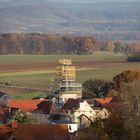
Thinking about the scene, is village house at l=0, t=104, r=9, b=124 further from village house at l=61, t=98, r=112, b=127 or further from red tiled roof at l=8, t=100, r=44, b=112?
village house at l=61, t=98, r=112, b=127

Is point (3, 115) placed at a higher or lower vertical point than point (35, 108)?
lower

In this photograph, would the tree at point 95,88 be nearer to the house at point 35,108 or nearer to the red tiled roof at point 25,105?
the red tiled roof at point 25,105

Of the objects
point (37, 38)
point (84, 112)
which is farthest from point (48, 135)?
point (37, 38)

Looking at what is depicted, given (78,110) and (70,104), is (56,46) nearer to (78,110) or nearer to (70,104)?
(70,104)

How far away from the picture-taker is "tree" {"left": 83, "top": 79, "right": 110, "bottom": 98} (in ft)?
156

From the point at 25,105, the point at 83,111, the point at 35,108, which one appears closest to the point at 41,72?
the point at 25,105

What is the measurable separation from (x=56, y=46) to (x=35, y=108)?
80932 mm

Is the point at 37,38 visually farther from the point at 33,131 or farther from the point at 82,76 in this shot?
the point at 33,131

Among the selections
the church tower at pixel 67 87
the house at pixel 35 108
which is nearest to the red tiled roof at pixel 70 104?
the house at pixel 35 108

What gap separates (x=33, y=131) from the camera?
1063 inches

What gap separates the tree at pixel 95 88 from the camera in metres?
47.7

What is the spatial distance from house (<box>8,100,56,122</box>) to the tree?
7408 mm

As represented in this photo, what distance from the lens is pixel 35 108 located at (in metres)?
38.6

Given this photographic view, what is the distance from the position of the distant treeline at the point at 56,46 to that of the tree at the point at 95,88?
61.4 metres
